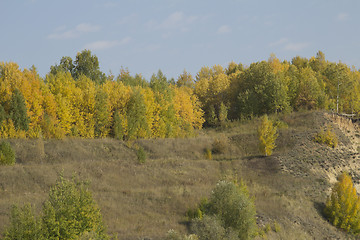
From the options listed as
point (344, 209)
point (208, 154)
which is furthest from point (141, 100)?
point (344, 209)

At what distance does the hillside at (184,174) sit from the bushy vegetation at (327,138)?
1127 millimetres

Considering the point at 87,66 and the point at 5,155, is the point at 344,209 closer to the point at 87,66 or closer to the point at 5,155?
the point at 5,155

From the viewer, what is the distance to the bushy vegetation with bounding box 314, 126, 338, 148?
62688mm

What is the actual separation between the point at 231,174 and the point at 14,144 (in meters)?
29.9

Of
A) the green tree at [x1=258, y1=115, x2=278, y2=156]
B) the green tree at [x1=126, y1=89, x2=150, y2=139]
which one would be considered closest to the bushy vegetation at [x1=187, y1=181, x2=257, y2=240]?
the green tree at [x1=258, y1=115, x2=278, y2=156]

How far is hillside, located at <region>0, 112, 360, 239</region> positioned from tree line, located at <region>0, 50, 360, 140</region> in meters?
3.76

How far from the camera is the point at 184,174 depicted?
172 feet

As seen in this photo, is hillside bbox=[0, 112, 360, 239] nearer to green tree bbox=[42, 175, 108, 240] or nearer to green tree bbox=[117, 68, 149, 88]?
green tree bbox=[42, 175, 108, 240]

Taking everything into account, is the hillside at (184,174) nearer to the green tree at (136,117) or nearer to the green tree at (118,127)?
the green tree at (118,127)

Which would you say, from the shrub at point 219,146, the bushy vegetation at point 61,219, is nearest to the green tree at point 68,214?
the bushy vegetation at point 61,219

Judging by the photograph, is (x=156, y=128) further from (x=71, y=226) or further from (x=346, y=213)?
(x=71, y=226)

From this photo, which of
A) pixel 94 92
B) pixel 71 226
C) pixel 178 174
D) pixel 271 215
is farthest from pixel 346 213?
pixel 94 92

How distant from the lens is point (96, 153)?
57.7 m

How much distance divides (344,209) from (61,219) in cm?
3299
